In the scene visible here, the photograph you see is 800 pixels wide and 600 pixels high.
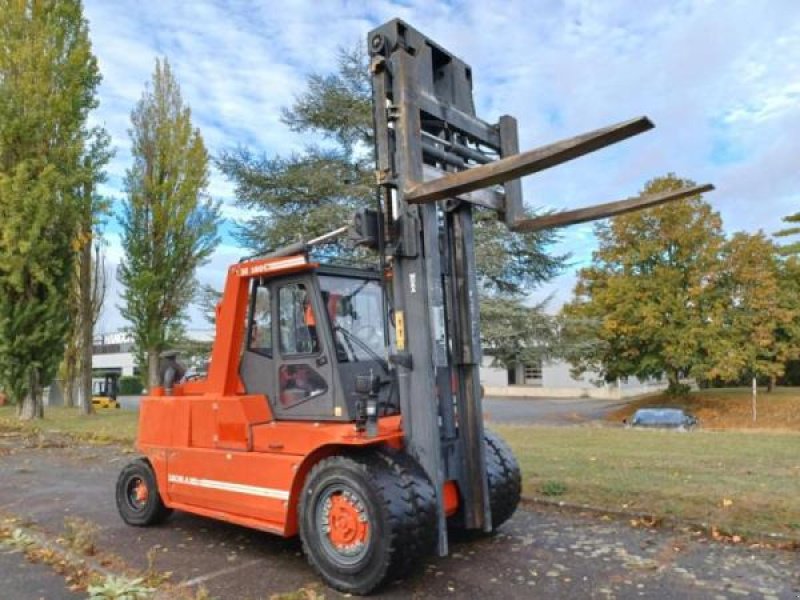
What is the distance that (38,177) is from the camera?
66.0ft

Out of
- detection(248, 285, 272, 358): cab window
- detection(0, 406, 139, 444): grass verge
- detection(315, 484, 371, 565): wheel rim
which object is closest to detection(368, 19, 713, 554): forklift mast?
detection(315, 484, 371, 565): wheel rim

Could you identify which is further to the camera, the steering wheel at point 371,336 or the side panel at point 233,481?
the steering wheel at point 371,336

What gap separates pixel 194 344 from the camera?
25109 millimetres

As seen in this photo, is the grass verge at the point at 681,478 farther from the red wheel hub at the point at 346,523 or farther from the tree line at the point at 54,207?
the tree line at the point at 54,207

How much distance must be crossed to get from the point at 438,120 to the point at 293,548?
3.81 metres

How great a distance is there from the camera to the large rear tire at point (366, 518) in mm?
4691

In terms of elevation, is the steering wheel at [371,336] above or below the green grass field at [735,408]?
above

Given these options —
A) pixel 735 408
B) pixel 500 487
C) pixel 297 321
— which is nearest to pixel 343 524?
pixel 500 487

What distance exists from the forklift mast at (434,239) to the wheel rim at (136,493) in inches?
130

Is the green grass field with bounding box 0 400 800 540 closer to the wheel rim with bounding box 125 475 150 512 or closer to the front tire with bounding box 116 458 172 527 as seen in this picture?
the front tire with bounding box 116 458 172 527

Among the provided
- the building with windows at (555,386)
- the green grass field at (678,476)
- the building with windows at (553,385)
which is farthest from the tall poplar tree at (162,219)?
the building with windows at (555,386)

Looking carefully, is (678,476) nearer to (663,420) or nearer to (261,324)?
(261,324)

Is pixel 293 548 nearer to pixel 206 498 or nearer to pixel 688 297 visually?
pixel 206 498

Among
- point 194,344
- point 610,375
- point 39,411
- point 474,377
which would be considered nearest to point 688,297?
point 610,375
